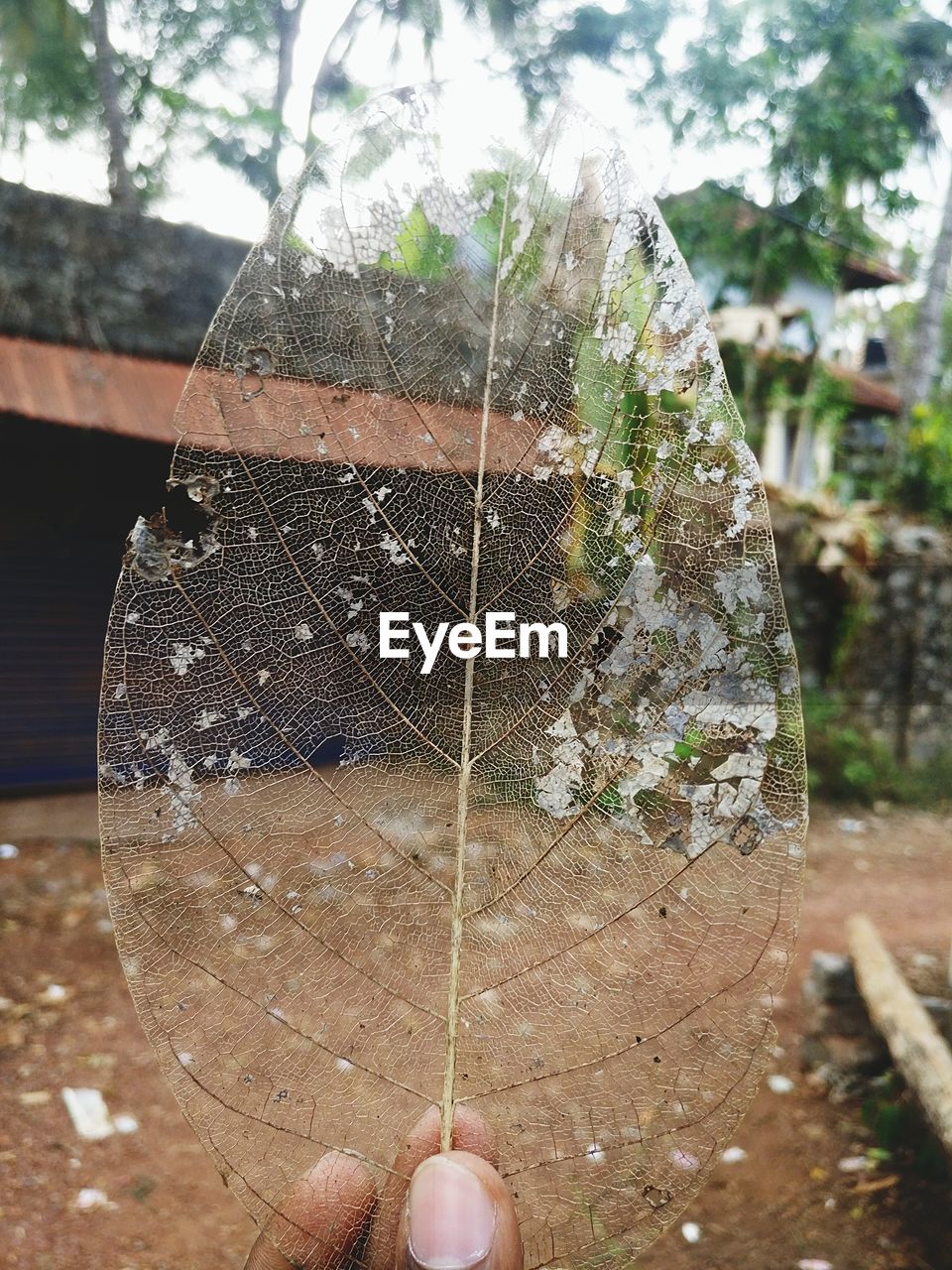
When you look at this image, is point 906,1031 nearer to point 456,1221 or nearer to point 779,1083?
point 779,1083

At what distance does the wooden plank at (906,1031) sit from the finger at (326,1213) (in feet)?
7.05

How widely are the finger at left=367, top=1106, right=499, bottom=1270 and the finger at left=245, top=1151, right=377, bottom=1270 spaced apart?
0.01 meters

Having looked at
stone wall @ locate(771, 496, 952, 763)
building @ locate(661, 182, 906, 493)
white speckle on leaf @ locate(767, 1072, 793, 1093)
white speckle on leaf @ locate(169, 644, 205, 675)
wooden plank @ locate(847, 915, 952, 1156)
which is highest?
building @ locate(661, 182, 906, 493)

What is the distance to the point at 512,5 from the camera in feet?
35.0

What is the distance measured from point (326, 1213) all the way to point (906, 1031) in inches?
106

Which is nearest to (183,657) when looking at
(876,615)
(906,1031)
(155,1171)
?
(155,1171)

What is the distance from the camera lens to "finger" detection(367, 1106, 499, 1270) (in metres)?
0.72

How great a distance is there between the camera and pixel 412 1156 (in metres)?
0.73

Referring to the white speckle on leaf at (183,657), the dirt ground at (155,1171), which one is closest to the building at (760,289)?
the dirt ground at (155,1171)

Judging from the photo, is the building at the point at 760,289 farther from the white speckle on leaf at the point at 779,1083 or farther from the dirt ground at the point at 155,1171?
the dirt ground at the point at 155,1171

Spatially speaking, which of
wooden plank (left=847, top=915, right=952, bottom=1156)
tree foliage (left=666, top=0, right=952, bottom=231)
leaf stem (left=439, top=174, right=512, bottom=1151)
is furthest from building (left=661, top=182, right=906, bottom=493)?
leaf stem (left=439, top=174, right=512, bottom=1151)

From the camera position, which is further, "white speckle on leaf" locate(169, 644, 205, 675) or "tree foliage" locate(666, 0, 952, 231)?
"tree foliage" locate(666, 0, 952, 231)

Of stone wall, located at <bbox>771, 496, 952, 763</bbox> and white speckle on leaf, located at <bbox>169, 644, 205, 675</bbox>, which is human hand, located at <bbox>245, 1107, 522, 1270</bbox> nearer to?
white speckle on leaf, located at <bbox>169, 644, 205, 675</bbox>

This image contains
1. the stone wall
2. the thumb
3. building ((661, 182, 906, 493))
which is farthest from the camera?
building ((661, 182, 906, 493))
